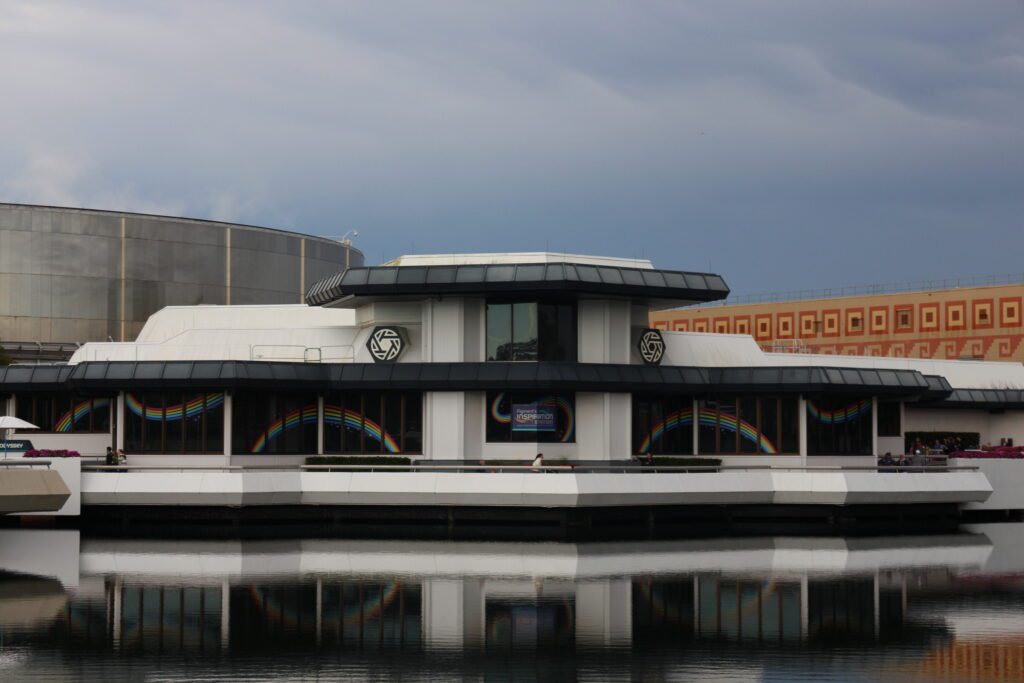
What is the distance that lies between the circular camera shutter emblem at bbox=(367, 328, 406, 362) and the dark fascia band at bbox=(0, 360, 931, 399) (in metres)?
1.10

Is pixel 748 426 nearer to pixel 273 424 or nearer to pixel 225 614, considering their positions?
pixel 273 424

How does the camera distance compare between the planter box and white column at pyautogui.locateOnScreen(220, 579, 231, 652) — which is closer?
white column at pyautogui.locateOnScreen(220, 579, 231, 652)

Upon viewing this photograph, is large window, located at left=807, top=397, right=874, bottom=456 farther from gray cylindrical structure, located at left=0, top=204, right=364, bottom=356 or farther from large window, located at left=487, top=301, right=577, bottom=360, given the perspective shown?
gray cylindrical structure, located at left=0, top=204, right=364, bottom=356

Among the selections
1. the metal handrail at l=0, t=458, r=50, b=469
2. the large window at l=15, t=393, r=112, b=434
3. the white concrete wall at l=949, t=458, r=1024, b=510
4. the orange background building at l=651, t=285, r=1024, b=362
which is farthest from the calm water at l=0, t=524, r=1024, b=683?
the orange background building at l=651, t=285, r=1024, b=362

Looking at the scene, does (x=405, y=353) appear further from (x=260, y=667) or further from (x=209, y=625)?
(x=260, y=667)

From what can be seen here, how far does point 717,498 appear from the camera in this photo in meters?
53.5

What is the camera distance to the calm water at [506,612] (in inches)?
996

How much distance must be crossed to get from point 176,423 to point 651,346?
812 inches

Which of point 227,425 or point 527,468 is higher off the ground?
point 227,425

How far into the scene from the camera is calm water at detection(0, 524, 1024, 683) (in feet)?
83.0

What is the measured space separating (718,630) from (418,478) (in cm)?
2421

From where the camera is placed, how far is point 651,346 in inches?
2377

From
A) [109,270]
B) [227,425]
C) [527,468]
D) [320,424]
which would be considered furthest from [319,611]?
[109,270]

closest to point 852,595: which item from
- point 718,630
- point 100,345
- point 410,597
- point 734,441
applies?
point 718,630
